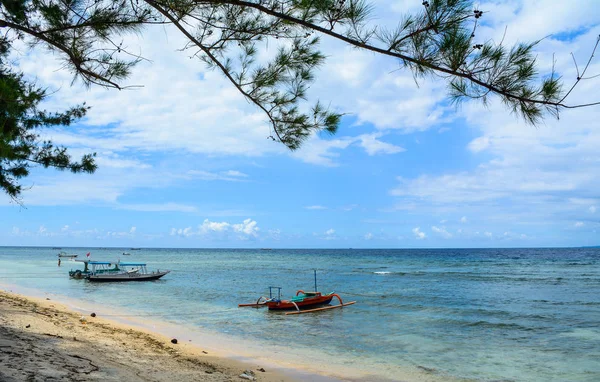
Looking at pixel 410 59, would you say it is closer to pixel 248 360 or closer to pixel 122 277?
pixel 248 360

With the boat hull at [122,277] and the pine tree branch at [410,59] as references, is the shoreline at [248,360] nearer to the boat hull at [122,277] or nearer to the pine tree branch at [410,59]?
the pine tree branch at [410,59]

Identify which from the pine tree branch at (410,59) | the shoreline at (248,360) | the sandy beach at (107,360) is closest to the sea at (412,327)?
the shoreline at (248,360)

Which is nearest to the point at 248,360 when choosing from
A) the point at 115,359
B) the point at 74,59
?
the point at 115,359

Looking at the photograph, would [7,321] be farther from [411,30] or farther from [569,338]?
[569,338]

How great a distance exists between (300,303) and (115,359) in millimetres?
12666

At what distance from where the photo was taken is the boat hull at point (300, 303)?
18953 millimetres

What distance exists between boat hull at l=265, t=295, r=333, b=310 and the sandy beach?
7.95 metres

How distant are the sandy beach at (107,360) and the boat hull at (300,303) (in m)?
7.95

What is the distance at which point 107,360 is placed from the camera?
676cm

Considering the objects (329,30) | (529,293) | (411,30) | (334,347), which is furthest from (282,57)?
(529,293)

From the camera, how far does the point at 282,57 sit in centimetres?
537

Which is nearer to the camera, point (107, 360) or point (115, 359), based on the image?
point (107, 360)

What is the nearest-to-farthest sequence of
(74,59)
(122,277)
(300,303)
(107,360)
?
1. (74,59)
2. (107,360)
3. (300,303)
4. (122,277)

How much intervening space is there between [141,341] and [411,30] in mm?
9623
